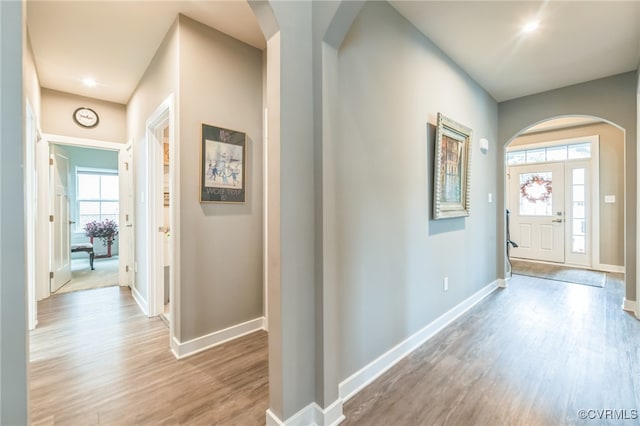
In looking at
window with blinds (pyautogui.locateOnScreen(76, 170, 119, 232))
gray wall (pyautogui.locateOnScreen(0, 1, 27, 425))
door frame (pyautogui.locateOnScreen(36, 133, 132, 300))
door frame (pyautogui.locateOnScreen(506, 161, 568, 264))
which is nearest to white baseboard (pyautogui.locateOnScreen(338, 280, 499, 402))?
gray wall (pyautogui.locateOnScreen(0, 1, 27, 425))

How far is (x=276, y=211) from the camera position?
1.40m

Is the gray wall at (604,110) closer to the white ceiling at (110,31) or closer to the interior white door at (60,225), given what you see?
the white ceiling at (110,31)

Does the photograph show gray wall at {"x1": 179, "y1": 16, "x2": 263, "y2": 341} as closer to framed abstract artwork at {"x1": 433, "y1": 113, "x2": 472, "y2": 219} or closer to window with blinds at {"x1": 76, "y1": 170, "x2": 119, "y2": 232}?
framed abstract artwork at {"x1": 433, "y1": 113, "x2": 472, "y2": 219}

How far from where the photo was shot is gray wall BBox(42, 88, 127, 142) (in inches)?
145

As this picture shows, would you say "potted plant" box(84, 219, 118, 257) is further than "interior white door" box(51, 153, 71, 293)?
Yes

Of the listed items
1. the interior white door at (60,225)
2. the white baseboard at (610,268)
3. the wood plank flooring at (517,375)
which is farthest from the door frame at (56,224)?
the white baseboard at (610,268)

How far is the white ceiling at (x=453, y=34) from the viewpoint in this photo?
→ 2148 millimetres

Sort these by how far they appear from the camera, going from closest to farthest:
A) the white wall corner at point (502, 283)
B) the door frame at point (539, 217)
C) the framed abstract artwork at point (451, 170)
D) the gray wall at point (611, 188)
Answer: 1. the framed abstract artwork at point (451, 170)
2. the white wall corner at point (502, 283)
3. the gray wall at point (611, 188)
4. the door frame at point (539, 217)

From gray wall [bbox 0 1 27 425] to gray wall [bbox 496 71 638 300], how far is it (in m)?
A: 4.78

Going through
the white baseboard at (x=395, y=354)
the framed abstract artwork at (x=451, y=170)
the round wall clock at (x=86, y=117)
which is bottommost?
the white baseboard at (x=395, y=354)

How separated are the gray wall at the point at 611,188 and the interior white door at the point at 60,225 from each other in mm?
8768

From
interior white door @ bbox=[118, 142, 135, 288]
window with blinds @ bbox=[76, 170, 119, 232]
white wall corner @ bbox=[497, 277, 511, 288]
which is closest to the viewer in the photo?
interior white door @ bbox=[118, 142, 135, 288]

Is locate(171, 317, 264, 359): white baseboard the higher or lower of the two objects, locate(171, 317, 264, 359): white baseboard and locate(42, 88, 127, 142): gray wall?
the lower

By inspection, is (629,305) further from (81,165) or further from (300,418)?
(81,165)
